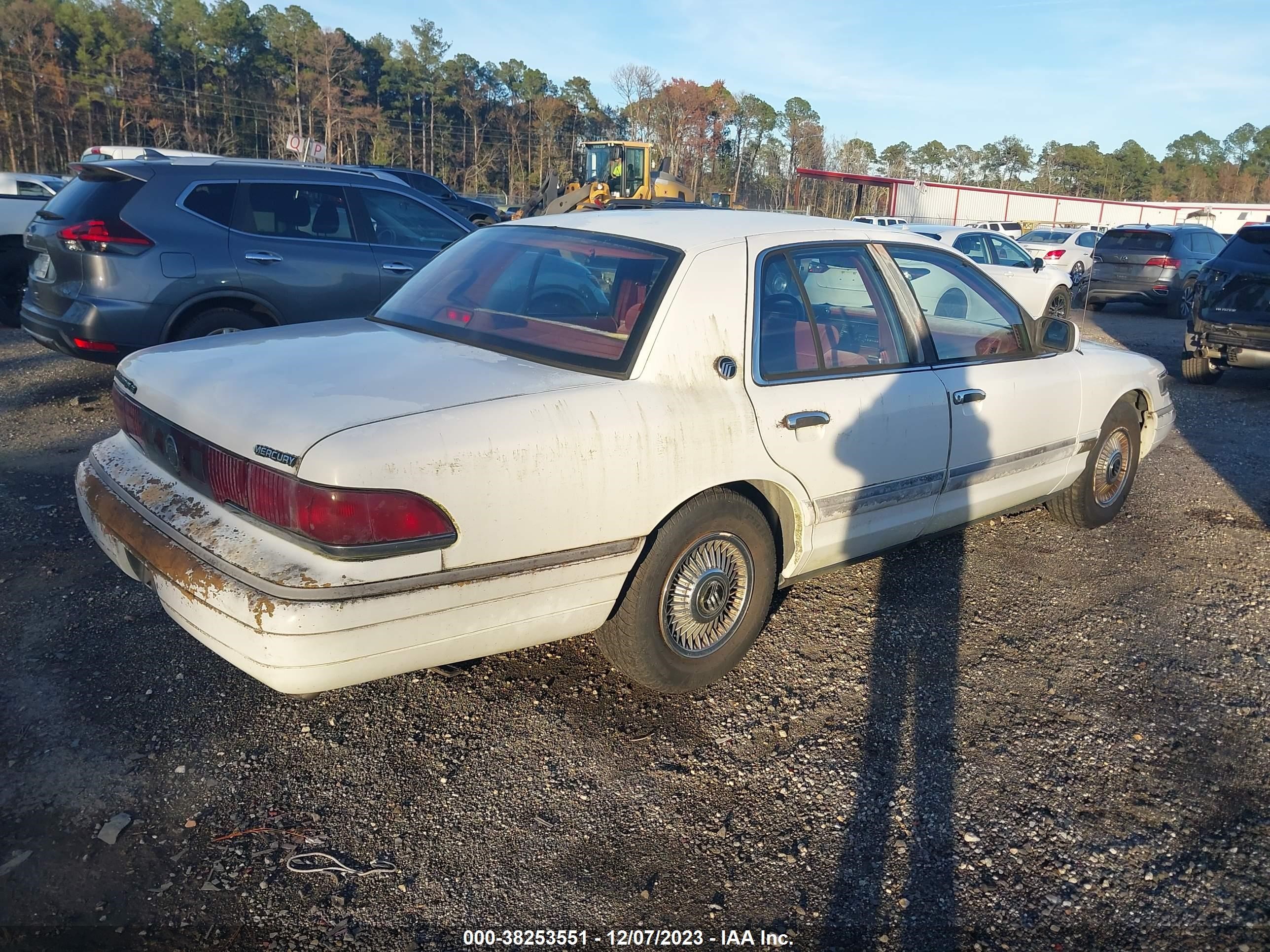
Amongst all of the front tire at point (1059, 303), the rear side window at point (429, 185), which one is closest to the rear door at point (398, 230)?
the front tire at point (1059, 303)

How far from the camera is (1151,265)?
16.0m

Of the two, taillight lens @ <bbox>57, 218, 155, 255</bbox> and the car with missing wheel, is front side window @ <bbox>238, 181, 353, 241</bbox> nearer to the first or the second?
taillight lens @ <bbox>57, 218, 155, 255</bbox>

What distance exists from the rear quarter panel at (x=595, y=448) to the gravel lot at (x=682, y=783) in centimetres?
79

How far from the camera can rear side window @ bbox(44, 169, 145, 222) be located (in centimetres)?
608

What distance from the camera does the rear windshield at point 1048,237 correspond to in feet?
71.6

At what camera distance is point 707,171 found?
210 ft

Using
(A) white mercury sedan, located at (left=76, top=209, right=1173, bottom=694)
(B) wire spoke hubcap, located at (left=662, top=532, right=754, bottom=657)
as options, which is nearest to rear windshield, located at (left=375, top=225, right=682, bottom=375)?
(A) white mercury sedan, located at (left=76, top=209, right=1173, bottom=694)

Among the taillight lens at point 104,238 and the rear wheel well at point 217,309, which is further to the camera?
the rear wheel well at point 217,309

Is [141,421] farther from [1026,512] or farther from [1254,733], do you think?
[1026,512]

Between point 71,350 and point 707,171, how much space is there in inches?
2430

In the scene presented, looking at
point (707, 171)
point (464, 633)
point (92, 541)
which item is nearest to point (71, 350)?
point (92, 541)

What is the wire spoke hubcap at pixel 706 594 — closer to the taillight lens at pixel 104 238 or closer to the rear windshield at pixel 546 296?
the rear windshield at pixel 546 296

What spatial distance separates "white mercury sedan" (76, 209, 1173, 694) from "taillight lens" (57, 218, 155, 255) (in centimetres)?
319

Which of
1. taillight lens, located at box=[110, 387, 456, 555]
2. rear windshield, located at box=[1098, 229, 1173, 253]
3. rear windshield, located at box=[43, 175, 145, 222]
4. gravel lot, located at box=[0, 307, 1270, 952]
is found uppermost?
rear windshield, located at box=[1098, 229, 1173, 253]
